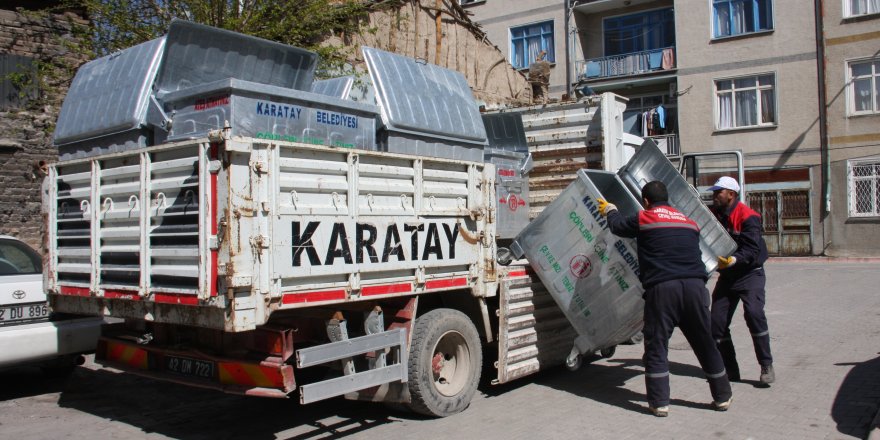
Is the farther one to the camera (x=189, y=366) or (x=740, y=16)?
(x=740, y=16)

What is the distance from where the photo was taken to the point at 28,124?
12.9m

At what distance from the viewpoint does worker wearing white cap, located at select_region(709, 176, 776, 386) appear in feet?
21.2

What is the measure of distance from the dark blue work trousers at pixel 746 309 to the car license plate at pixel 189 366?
4.32 m

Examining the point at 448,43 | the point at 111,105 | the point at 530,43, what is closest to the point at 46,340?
the point at 111,105

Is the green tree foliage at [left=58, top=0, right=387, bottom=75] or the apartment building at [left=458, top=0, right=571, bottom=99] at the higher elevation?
the apartment building at [left=458, top=0, right=571, bottom=99]

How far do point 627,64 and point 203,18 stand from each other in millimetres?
21740

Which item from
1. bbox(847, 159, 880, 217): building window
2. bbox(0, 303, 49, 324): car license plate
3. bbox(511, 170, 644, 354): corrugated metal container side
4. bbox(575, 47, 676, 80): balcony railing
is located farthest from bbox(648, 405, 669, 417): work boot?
bbox(575, 47, 676, 80): balcony railing

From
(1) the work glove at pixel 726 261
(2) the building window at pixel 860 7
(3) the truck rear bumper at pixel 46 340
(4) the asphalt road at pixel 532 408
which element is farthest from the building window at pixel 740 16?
(3) the truck rear bumper at pixel 46 340

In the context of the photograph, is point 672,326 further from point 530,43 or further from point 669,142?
point 530,43

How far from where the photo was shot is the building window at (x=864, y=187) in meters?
23.5

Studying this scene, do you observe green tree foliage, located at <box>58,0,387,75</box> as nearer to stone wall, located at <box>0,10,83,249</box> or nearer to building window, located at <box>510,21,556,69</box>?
stone wall, located at <box>0,10,83,249</box>

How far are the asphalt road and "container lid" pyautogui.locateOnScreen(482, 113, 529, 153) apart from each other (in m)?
2.69

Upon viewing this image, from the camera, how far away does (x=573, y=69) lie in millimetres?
30469

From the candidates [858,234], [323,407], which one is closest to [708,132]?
[858,234]
